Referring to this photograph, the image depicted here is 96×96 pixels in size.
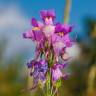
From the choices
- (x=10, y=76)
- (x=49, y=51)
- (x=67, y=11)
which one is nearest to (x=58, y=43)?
(x=49, y=51)

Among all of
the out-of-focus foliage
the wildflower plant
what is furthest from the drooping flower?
the out-of-focus foliage

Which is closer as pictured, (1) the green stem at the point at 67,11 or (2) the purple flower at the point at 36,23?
(2) the purple flower at the point at 36,23

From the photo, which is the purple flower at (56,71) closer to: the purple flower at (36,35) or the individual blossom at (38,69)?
the individual blossom at (38,69)

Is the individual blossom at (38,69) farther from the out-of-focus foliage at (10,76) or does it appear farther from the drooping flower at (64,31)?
the out-of-focus foliage at (10,76)

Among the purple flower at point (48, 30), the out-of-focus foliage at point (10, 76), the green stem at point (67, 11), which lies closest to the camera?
the purple flower at point (48, 30)

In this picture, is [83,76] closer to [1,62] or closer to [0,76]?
[0,76]

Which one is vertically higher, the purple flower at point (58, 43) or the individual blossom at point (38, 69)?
the purple flower at point (58, 43)

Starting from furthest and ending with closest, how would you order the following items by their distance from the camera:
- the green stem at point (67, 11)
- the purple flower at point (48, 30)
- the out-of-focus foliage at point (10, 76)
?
the out-of-focus foliage at point (10, 76)
the green stem at point (67, 11)
the purple flower at point (48, 30)

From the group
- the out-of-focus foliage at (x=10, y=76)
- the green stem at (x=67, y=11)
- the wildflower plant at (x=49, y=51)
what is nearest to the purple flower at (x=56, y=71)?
the wildflower plant at (x=49, y=51)
